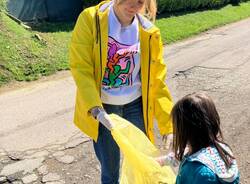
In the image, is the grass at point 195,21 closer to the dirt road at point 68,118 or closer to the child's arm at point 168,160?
the dirt road at point 68,118

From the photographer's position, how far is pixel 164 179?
2.80 meters

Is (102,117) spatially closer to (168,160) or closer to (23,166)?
(168,160)

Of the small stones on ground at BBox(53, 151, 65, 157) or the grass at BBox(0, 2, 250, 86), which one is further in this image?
the grass at BBox(0, 2, 250, 86)

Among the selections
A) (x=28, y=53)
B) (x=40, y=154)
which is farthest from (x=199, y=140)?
(x=28, y=53)

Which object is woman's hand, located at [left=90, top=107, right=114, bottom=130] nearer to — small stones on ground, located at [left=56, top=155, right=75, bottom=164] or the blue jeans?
the blue jeans

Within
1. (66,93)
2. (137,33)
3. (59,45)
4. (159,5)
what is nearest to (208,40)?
(159,5)

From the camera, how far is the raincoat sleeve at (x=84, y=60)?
310 centimetres

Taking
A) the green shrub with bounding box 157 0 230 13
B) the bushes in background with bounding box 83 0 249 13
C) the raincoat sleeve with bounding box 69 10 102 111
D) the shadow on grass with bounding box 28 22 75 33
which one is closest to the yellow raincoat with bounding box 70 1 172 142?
the raincoat sleeve with bounding box 69 10 102 111

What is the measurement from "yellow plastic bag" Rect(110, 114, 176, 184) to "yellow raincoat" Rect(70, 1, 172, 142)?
0.26 meters

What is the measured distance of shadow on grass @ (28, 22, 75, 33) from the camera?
39.8 ft

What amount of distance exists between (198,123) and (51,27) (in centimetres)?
1064

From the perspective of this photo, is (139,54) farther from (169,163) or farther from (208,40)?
(208,40)

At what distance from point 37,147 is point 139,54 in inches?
107

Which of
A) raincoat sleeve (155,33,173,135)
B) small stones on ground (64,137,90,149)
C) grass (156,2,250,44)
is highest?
raincoat sleeve (155,33,173,135)
